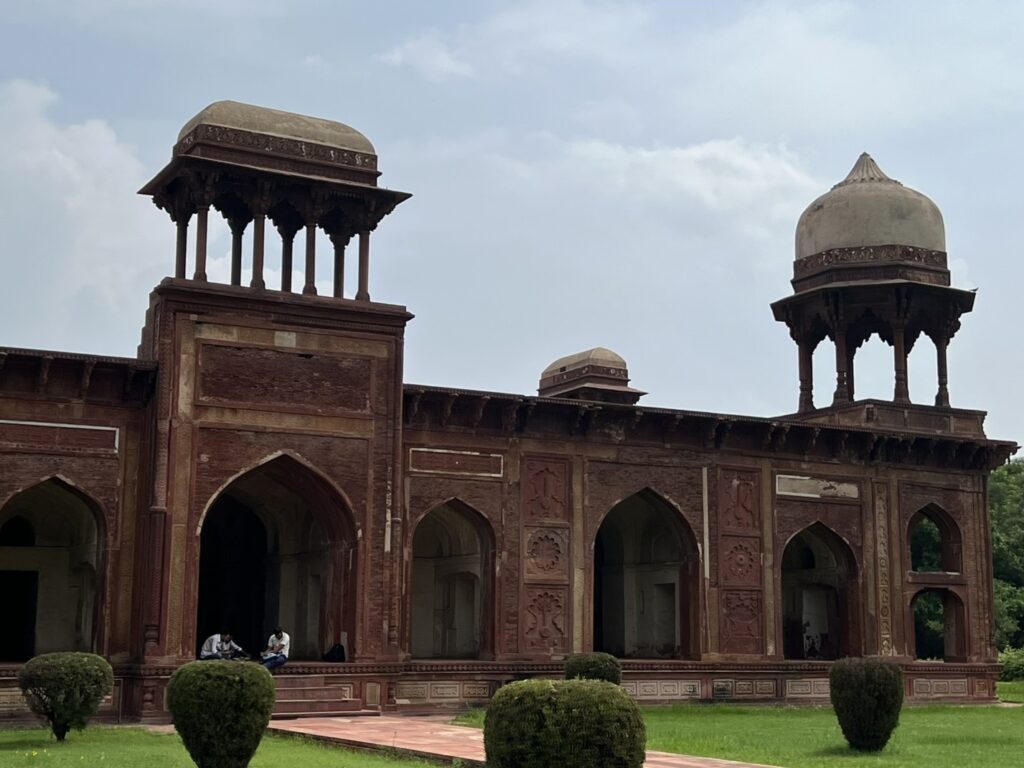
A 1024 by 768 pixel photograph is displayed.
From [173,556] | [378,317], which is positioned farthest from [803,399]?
[173,556]

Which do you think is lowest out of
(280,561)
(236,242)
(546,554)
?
(280,561)

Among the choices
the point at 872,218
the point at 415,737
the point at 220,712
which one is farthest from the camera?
the point at 872,218

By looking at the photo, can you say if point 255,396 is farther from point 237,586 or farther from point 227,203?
point 237,586

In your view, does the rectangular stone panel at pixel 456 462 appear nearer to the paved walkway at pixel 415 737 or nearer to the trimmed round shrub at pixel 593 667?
the trimmed round shrub at pixel 593 667


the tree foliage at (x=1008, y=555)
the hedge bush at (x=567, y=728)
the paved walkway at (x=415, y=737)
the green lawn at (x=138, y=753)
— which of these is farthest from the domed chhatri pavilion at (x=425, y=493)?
the tree foliage at (x=1008, y=555)

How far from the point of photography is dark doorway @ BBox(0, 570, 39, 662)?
21156 millimetres

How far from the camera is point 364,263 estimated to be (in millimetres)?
20938

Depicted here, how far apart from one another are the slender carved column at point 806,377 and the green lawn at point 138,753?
47.4 feet

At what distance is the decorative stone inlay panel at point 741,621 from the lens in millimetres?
23719

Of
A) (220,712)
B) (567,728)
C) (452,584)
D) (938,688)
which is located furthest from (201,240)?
(938,688)

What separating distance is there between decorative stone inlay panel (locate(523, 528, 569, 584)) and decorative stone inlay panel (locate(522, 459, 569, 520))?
24 cm

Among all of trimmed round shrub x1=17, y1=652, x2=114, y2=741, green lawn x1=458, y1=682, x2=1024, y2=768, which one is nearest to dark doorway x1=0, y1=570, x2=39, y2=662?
trimmed round shrub x1=17, y1=652, x2=114, y2=741

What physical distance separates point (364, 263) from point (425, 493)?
341 centimetres

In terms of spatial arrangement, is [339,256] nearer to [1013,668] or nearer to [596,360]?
[596,360]
